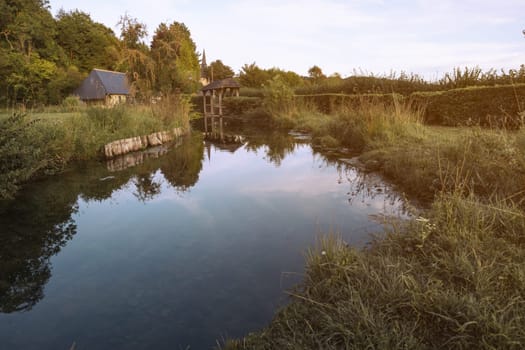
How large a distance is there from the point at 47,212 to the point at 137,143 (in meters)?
5.30

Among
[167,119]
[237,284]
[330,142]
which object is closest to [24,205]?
[237,284]

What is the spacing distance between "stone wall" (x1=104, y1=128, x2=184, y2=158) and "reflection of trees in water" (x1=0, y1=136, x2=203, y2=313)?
889 mm

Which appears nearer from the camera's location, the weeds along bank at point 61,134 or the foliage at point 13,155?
the foliage at point 13,155

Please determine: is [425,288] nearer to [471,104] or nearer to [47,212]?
[47,212]

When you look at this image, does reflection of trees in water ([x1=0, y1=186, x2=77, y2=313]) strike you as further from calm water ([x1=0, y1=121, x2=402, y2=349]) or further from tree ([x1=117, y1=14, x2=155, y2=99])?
tree ([x1=117, y1=14, x2=155, y2=99])

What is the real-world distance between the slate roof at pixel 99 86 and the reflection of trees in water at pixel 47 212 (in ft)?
76.9

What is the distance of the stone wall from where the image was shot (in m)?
8.48

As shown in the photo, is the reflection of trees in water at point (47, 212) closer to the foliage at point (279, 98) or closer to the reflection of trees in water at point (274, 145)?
the reflection of trees in water at point (274, 145)

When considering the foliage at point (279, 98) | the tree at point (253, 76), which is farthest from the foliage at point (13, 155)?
the tree at point (253, 76)

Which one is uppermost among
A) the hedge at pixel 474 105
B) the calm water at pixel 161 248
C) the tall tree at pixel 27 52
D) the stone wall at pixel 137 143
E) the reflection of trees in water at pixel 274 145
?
the tall tree at pixel 27 52

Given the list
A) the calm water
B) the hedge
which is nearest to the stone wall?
the calm water

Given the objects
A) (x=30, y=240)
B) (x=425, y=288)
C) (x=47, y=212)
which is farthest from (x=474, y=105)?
(x=30, y=240)

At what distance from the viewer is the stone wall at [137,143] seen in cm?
848

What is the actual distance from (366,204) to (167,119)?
10.3 m
